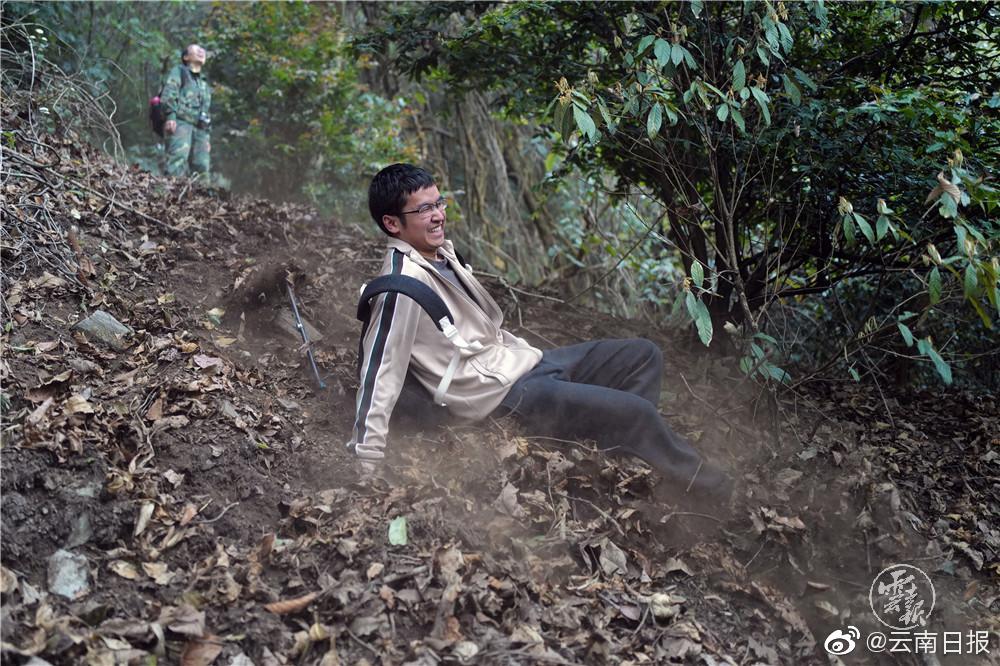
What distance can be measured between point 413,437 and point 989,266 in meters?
2.39

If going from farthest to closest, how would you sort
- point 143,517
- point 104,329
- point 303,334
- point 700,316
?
point 303,334 < point 104,329 < point 700,316 < point 143,517

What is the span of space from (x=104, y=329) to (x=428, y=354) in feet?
4.99

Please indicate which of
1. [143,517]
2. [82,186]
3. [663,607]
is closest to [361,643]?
[143,517]

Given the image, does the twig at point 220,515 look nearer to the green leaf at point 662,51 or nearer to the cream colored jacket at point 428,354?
the cream colored jacket at point 428,354

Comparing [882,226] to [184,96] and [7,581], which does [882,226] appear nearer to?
[7,581]

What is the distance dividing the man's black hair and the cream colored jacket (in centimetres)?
16

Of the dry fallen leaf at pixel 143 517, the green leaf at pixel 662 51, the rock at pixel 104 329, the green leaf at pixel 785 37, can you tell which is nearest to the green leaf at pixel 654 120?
the green leaf at pixel 662 51

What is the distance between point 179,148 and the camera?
761 cm

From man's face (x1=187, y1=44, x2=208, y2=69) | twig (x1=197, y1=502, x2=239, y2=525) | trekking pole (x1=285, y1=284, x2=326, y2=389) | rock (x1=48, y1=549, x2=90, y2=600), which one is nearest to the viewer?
rock (x1=48, y1=549, x2=90, y2=600)

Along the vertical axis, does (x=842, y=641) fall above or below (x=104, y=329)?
below

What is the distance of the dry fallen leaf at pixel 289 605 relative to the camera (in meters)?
2.40

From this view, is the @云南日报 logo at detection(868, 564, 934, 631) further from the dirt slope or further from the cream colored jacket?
the cream colored jacket

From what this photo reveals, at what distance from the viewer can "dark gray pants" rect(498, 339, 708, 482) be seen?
3.35 metres

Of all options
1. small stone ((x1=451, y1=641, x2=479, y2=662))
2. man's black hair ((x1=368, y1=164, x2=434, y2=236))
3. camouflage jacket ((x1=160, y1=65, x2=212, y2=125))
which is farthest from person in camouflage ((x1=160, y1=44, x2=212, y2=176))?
small stone ((x1=451, y1=641, x2=479, y2=662))
